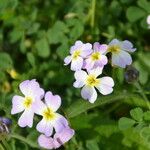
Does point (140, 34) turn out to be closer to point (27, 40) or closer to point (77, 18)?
point (77, 18)

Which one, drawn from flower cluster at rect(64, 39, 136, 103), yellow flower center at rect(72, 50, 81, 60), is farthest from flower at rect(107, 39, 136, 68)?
yellow flower center at rect(72, 50, 81, 60)

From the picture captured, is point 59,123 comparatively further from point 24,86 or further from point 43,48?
point 43,48

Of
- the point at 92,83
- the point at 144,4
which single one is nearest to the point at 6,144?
the point at 92,83

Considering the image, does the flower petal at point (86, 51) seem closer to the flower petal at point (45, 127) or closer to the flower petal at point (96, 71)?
the flower petal at point (96, 71)

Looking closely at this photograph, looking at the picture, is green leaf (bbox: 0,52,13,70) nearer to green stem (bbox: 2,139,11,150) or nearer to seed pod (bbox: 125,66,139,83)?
green stem (bbox: 2,139,11,150)

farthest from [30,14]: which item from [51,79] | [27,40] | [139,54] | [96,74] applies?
[96,74]

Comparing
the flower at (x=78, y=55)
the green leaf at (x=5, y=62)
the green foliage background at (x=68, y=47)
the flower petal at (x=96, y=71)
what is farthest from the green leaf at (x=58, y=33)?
the flower petal at (x=96, y=71)
